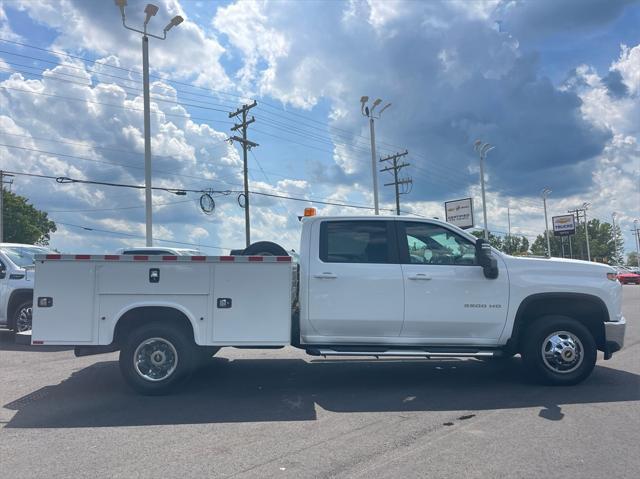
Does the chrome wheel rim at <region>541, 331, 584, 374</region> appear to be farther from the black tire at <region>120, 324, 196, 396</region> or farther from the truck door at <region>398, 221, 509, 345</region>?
the black tire at <region>120, 324, 196, 396</region>

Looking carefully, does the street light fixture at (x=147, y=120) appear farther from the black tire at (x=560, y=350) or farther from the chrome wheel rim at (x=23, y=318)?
the black tire at (x=560, y=350)

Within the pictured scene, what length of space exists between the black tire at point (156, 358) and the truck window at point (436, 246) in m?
2.88

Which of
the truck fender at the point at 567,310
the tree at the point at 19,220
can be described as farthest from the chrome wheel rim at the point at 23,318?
the tree at the point at 19,220

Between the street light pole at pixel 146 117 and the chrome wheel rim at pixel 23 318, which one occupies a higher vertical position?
the street light pole at pixel 146 117

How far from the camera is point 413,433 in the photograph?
4.80 meters

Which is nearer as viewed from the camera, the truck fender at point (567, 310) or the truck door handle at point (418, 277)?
the truck door handle at point (418, 277)

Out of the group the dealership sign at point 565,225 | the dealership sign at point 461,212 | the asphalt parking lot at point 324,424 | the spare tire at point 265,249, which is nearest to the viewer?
the asphalt parking lot at point 324,424

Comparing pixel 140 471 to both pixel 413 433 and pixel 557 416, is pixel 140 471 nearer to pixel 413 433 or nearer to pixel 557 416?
pixel 413 433

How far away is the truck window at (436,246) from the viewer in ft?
21.1

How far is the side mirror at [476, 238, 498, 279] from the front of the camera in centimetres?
619

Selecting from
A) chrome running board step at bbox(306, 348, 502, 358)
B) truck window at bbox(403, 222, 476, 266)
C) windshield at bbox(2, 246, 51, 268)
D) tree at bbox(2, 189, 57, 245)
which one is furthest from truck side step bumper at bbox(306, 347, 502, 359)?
tree at bbox(2, 189, 57, 245)

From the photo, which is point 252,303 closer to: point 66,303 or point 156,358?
point 156,358

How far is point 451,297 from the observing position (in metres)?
6.29

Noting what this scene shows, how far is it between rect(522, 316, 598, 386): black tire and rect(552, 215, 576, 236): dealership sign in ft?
207
